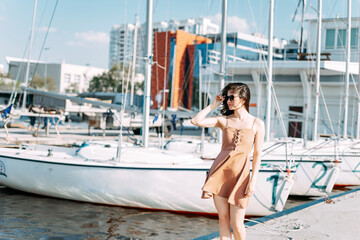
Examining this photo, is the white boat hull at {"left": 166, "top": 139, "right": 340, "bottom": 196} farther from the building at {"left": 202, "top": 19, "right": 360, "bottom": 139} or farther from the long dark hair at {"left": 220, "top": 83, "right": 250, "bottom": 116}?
the building at {"left": 202, "top": 19, "right": 360, "bottom": 139}

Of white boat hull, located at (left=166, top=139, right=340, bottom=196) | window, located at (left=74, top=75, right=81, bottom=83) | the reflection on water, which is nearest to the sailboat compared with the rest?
the reflection on water

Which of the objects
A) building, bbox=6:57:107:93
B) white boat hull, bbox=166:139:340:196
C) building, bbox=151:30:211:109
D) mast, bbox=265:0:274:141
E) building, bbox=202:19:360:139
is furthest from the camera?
building, bbox=6:57:107:93

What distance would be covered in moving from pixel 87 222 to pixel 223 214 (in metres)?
5.47

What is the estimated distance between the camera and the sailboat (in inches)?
379

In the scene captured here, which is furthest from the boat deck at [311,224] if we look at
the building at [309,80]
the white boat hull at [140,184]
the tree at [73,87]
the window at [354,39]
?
the tree at [73,87]

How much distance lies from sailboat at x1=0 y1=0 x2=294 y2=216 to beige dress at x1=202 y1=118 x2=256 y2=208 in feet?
17.0

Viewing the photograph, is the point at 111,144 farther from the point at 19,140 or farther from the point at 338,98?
the point at 338,98

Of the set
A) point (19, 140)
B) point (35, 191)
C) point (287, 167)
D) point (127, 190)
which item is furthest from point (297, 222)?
point (19, 140)

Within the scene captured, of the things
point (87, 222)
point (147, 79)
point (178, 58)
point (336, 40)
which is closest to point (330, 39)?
point (336, 40)

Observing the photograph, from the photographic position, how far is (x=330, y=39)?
98.7ft

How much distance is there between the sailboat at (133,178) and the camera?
31.6 feet

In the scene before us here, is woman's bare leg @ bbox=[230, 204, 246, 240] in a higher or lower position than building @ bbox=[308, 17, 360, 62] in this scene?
lower

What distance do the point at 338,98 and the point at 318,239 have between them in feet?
80.7

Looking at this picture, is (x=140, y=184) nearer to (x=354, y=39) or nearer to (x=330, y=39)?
(x=330, y=39)
